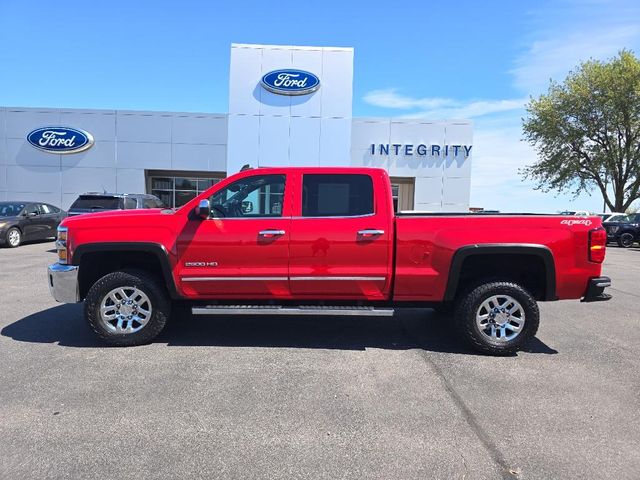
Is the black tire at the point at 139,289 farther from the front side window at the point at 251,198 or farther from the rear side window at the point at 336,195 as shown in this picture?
the rear side window at the point at 336,195

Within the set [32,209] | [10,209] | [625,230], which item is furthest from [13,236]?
[625,230]

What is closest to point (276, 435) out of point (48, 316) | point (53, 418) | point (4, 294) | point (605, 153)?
point (53, 418)

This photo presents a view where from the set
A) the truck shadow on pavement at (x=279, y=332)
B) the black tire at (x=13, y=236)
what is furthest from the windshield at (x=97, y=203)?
the truck shadow on pavement at (x=279, y=332)

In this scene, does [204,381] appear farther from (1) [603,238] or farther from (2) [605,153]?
(2) [605,153]

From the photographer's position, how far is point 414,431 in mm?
3387

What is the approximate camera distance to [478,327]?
5.05 meters

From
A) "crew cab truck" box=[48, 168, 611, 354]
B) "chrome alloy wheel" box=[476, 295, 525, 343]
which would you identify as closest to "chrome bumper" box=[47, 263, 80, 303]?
"crew cab truck" box=[48, 168, 611, 354]

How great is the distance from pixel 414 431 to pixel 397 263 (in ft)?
6.62

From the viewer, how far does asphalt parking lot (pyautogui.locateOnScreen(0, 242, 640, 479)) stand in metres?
2.97

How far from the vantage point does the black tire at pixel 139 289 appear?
16.6 feet

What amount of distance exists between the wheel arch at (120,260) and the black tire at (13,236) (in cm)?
1142

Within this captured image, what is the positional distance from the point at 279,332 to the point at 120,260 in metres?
2.05

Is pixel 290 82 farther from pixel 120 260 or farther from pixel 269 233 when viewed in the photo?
pixel 269 233

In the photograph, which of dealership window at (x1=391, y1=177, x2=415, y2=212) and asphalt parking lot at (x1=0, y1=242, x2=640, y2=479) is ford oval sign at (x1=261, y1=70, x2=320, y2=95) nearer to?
dealership window at (x1=391, y1=177, x2=415, y2=212)
